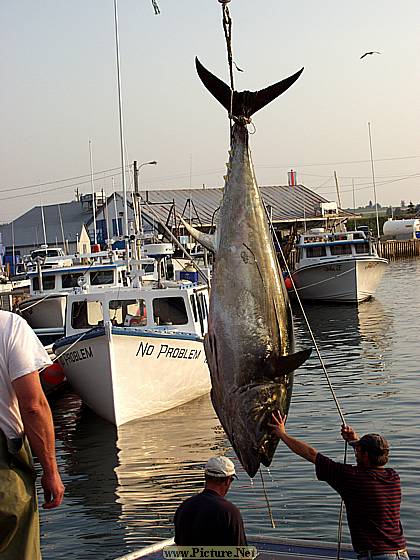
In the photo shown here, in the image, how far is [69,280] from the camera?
22.3 meters

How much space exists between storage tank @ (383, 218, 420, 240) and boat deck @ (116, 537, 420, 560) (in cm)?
6865

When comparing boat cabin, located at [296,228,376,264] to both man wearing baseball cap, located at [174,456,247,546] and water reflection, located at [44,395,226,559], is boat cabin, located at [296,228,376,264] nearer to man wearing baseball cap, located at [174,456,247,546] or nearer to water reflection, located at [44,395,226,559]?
water reflection, located at [44,395,226,559]

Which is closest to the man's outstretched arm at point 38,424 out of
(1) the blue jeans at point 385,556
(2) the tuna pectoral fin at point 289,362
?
(2) the tuna pectoral fin at point 289,362

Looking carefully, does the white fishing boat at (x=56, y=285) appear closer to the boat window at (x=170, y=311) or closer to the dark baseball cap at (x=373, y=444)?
the boat window at (x=170, y=311)

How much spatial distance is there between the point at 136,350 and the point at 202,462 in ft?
10.4

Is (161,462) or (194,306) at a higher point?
(194,306)

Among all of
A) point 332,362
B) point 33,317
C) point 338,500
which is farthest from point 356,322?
point 338,500

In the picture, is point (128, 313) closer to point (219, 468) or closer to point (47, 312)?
point (47, 312)

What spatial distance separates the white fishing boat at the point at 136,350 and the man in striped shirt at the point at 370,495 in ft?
31.8

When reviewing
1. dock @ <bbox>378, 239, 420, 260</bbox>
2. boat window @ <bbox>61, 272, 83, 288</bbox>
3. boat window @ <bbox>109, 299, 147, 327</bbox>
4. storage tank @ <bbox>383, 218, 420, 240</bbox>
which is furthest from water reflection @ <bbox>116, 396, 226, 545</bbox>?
storage tank @ <bbox>383, 218, 420, 240</bbox>

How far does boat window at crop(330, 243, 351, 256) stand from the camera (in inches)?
1446

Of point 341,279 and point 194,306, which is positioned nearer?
point 194,306

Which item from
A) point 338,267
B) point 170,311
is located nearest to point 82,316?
point 170,311

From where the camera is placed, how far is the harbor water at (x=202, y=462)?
9306mm
